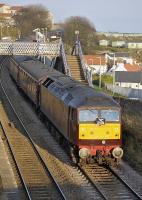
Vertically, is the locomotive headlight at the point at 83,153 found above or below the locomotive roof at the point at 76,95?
below

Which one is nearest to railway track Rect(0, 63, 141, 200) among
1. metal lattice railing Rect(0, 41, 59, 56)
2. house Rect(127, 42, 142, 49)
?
metal lattice railing Rect(0, 41, 59, 56)

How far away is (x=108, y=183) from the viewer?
17.7m

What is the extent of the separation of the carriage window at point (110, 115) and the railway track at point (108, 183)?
6.04ft

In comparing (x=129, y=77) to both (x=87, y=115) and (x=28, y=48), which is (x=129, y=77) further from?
(x=87, y=115)

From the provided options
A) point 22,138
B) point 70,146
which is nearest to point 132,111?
point 22,138

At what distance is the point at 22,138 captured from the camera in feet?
83.0

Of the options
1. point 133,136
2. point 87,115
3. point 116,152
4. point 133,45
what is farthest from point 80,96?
point 133,45

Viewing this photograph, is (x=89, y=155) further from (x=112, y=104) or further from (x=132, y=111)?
(x=132, y=111)

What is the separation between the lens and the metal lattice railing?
4275 centimetres

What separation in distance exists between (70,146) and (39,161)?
54.2 inches

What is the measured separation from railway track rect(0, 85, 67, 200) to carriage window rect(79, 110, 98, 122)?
7.38 feet

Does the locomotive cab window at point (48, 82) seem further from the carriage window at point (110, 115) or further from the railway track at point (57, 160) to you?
the carriage window at point (110, 115)

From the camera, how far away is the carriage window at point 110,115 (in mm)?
19188

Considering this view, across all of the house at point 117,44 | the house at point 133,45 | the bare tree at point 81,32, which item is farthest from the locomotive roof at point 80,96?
the house at point 133,45
